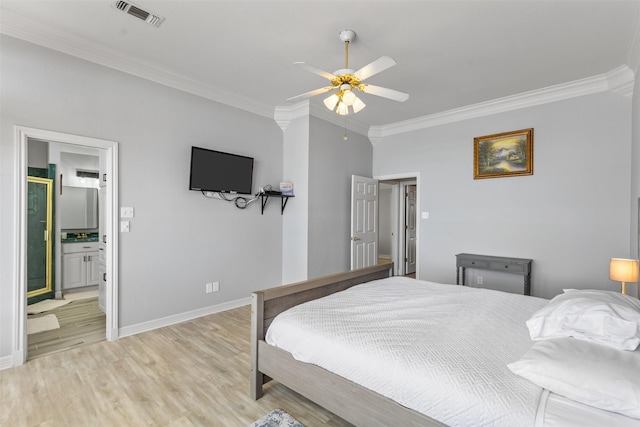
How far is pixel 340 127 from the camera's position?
16.1 ft

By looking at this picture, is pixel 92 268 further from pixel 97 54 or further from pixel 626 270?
pixel 626 270

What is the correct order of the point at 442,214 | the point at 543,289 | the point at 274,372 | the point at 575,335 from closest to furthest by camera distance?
the point at 575,335 → the point at 274,372 → the point at 543,289 → the point at 442,214

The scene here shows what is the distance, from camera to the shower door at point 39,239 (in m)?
4.19

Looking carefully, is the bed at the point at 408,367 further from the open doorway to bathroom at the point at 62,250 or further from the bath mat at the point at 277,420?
the open doorway to bathroom at the point at 62,250

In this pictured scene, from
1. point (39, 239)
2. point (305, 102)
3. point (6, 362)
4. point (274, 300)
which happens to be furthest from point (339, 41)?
point (39, 239)

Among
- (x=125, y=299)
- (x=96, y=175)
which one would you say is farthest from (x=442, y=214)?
(x=96, y=175)

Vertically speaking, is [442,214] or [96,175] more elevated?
[96,175]

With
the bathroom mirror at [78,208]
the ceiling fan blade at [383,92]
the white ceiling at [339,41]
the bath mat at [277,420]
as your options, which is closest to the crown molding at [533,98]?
the white ceiling at [339,41]

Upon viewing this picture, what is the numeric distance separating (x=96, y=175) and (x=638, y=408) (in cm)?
701

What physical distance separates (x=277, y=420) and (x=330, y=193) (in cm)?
330

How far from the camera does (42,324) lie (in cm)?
344

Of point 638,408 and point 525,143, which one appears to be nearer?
point 638,408

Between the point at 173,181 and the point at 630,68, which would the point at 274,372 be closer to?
the point at 173,181

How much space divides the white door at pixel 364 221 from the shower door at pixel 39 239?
14.5 ft
